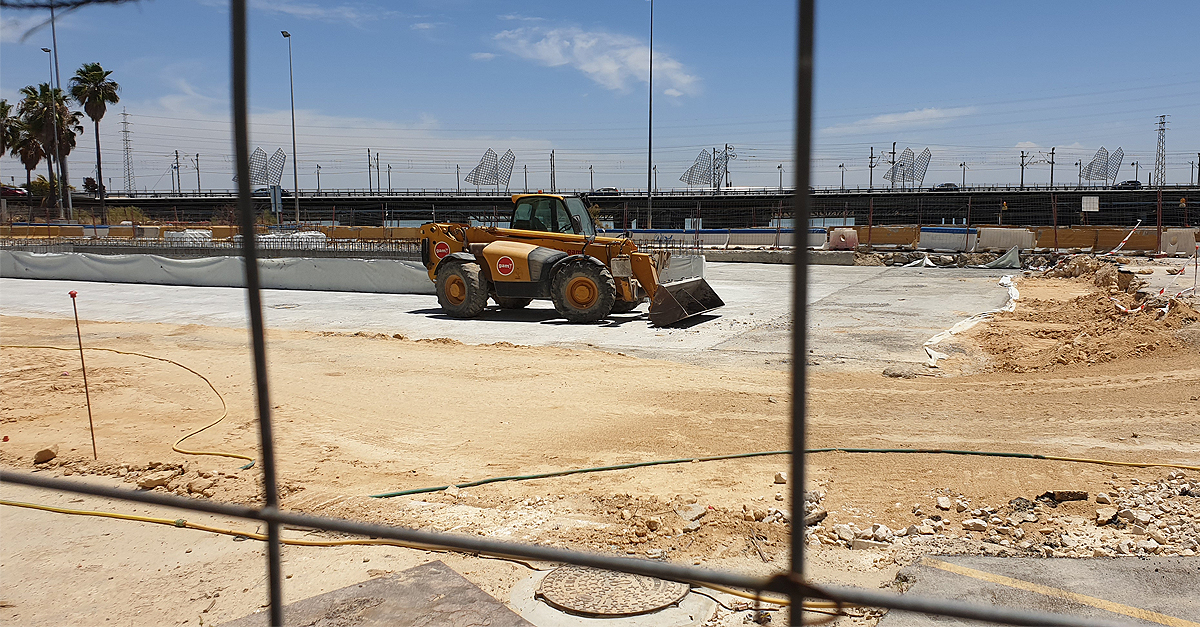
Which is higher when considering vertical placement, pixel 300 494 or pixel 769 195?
pixel 769 195

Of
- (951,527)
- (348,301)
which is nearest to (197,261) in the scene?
(348,301)

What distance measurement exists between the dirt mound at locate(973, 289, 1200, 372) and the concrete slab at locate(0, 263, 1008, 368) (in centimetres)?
108

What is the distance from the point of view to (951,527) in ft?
17.3

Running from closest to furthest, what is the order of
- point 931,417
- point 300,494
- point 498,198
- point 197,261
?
point 300,494, point 931,417, point 197,261, point 498,198

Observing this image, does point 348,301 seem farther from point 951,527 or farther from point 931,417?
point 951,527

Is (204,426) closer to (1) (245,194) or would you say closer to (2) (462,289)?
(1) (245,194)

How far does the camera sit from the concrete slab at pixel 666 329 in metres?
12.8

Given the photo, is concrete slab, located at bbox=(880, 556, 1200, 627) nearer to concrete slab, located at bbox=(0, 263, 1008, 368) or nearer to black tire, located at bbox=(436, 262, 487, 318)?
concrete slab, located at bbox=(0, 263, 1008, 368)

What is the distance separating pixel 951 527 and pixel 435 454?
13.2 feet

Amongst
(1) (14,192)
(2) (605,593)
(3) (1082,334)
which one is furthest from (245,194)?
(1) (14,192)

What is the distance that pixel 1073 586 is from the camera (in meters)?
4.39

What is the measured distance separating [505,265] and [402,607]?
1219 cm

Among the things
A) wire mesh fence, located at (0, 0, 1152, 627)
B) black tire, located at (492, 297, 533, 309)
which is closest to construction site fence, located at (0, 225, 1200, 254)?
black tire, located at (492, 297, 533, 309)

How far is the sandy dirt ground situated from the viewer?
474 centimetres
